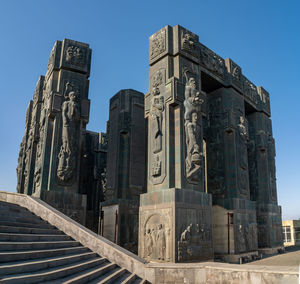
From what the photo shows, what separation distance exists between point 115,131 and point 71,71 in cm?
471

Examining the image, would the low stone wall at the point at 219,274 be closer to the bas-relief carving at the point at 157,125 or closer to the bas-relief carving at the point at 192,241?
the bas-relief carving at the point at 192,241

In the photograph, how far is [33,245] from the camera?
7.01 m

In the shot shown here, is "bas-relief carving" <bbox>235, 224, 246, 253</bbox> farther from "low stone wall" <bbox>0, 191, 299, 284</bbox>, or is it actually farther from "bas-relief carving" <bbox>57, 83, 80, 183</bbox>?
"bas-relief carving" <bbox>57, 83, 80, 183</bbox>

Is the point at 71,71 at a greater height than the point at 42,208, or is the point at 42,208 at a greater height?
the point at 71,71

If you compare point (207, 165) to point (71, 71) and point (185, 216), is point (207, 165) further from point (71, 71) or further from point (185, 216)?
point (71, 71)

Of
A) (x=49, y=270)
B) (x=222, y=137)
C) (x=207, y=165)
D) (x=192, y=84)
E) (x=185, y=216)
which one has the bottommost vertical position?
(x=49, y=270)

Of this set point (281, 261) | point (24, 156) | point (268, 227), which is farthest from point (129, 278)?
point (24, 156)

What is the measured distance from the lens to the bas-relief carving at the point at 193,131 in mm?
13000

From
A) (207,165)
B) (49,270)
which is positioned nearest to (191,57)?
(207,165)

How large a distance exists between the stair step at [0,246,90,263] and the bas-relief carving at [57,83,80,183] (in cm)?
811

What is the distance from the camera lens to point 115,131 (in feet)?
64.5

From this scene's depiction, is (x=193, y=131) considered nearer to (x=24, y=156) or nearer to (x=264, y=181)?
(x=264, y=181)

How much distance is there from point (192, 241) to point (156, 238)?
1457 millimetres

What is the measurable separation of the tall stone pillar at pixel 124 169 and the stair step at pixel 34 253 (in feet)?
30.2
